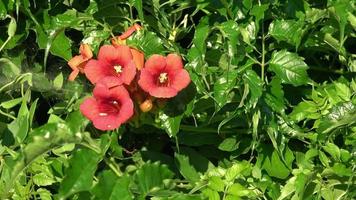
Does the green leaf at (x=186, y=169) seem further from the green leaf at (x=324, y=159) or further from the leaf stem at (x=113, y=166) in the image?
the green leaf at (x=324, y=159)

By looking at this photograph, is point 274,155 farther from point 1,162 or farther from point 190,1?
point 1,162

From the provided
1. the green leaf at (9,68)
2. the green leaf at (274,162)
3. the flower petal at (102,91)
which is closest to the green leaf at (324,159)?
the green leaf at (274,162)

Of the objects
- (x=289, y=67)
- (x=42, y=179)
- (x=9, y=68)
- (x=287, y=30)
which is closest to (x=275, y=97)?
(x=289, y=67)

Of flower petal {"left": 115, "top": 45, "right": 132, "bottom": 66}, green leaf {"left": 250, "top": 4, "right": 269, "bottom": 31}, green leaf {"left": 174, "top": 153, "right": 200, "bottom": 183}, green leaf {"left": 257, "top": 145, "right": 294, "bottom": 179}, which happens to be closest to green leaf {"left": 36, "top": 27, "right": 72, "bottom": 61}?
flower petal {"left": 115, "top": 45, "right": 132, "bottom": 66}

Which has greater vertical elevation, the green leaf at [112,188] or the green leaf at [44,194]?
the green leaf at [112,188]

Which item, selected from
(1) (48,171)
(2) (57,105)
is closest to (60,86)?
(2) (57,105)

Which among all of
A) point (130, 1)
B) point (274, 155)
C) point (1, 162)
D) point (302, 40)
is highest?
point (130, 1)

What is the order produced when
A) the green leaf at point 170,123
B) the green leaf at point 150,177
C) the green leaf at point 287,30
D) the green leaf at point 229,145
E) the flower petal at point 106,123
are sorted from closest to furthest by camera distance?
the green leaf at point 150,177 → the flower petal at point 106,123 → the green leaf at point 170,123 → the green leaf at point 287,30 → the green leaf at point 229,145
